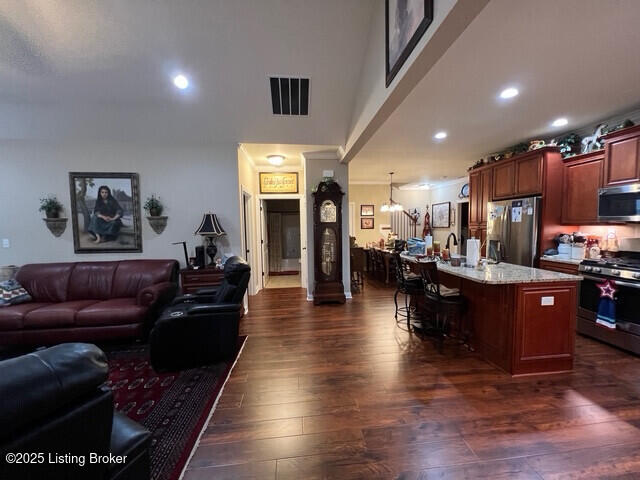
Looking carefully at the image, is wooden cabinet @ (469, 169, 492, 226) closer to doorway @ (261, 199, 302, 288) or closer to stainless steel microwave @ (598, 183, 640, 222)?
stainless steel microwave @ (598, 183, 640, 222)

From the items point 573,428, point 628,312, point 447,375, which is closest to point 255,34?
point 447,375

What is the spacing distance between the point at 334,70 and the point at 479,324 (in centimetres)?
331

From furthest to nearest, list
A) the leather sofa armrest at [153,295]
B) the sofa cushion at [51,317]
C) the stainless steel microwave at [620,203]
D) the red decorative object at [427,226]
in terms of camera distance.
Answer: the red decorative object at [427,226] → the leather sofa armrest at [153,295] → the sofa cushion at [51,317] → the stainless steel microwave at [620,203]

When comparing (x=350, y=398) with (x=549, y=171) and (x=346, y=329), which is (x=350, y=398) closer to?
(x=346, y=329)

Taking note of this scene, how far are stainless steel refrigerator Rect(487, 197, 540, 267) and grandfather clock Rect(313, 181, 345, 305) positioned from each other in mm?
2370

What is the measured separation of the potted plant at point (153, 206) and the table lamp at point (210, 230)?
624mm

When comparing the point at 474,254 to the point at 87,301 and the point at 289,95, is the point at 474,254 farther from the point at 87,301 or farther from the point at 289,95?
the point at 87,301

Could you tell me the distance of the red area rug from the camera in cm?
168

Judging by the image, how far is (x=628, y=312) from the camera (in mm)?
2838

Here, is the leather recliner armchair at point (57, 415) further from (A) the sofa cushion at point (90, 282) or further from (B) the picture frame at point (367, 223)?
(B) the picture frame at point (367, 223)

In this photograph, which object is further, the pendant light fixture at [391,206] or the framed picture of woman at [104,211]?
the pendant light fixture at [391,206]

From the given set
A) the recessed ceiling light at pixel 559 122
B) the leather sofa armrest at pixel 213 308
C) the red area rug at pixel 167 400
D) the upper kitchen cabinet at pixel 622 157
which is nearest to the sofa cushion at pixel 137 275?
the red area rug at pixel 167 400

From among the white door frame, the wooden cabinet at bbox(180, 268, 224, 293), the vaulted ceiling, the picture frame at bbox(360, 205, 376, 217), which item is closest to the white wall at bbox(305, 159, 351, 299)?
the white door frame

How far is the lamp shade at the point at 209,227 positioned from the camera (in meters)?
3.93
